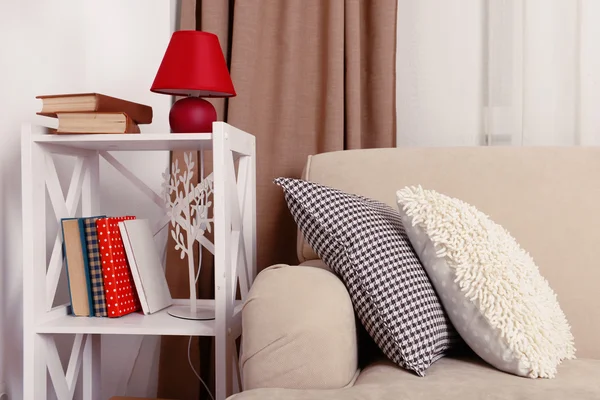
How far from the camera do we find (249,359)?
3.49ft

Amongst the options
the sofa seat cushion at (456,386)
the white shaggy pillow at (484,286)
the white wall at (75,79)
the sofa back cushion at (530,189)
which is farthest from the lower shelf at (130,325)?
the white shaggy pillow at (484,286)

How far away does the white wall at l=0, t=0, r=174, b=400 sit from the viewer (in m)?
1.62

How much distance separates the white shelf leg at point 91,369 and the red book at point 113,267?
28cm

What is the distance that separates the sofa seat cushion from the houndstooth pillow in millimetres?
44

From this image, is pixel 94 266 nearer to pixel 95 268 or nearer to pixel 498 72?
pixel 95 268

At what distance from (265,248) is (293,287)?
2.74 ft

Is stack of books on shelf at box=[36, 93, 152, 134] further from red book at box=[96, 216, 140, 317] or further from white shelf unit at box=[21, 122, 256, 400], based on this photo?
red book at box=[96, 216, 140, 317]

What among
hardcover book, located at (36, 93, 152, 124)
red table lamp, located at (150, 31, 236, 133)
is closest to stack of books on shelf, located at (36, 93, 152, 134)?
hardcover book, located at (36, 93, 152, 124)

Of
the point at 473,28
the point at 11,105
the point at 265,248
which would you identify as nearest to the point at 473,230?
the point at 265,248

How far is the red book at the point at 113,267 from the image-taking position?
1504 mm

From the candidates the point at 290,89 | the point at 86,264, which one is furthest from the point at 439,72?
the point at 86,264

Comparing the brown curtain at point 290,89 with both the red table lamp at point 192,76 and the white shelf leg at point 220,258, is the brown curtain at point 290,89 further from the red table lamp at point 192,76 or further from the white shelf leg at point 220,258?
the white shelf leg at point 220,258

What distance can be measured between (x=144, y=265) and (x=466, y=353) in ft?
2.68

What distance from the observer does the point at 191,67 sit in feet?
4.89
